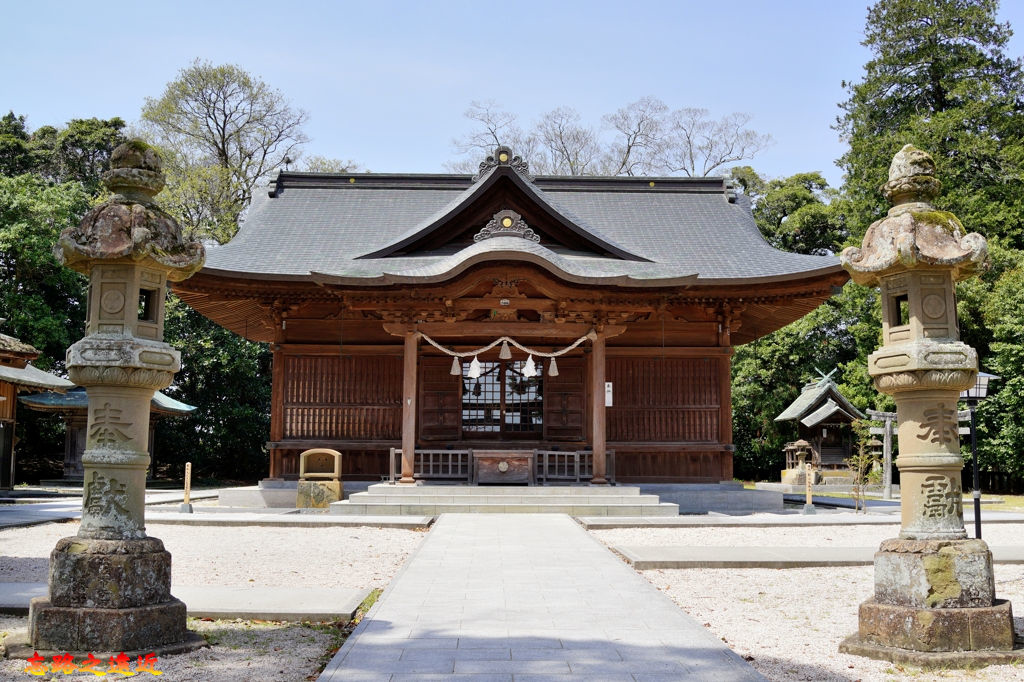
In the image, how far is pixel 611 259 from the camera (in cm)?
1816

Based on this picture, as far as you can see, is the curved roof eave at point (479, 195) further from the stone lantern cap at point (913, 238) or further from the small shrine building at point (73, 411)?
the small shrine building at point (73, 411)

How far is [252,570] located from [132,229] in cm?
440

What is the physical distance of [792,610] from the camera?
22.9ft

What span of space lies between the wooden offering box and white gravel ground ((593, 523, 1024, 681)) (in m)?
4.75

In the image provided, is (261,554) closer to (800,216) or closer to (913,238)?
(913,238)

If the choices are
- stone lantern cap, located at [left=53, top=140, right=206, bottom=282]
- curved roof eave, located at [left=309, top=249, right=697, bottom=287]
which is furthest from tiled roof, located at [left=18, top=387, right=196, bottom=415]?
stone lantern cap, located at [left=53, top=140, right=206, bottom=282]

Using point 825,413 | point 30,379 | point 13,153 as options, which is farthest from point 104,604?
point 13,153

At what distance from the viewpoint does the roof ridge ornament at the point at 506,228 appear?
16.7 m

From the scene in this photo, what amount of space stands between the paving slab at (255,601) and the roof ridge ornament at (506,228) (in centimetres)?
1004

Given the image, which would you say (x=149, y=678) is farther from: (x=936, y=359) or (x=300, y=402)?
(x=300, y=402)

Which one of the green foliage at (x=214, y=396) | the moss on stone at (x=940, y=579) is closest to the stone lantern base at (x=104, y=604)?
the moss on stone at (x=940, y=579)

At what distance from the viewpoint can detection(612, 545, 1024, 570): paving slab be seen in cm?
909

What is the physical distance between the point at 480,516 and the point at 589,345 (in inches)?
213

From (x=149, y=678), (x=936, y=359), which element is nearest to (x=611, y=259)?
(x=936, y=359)
